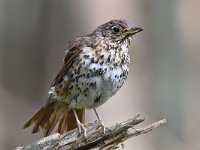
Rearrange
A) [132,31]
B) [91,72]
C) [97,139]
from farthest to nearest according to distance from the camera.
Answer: [132,31] < [91,72] < [97,139]

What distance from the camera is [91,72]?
26.0 ft

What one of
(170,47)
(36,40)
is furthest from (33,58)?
(170,47)

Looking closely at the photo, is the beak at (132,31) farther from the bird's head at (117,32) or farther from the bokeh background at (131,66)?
the bokeh background at (131,66)

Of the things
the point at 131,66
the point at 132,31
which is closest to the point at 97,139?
the point at 132,31

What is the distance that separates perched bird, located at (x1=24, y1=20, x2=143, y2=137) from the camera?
26.0 ft

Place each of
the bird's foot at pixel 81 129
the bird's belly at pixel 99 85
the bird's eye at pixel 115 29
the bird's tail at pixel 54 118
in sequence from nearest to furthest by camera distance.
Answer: the bird's foot at pixel 81 129
the bird's belly at pixel 99 85
the bird's eye at pixel 115 29
the bird's tail at pixel 54 118

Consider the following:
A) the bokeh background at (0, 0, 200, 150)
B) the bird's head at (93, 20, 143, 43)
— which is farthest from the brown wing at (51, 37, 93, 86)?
the bokeh background at (0, 0, 200, 150)

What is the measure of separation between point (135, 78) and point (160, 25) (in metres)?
1.16

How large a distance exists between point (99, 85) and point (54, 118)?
72 cm

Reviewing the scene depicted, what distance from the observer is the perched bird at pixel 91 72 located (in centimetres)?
793

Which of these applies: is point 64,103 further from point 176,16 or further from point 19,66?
point 176,16

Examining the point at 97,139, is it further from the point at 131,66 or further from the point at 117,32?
the point at 131,66

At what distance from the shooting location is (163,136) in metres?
12.6

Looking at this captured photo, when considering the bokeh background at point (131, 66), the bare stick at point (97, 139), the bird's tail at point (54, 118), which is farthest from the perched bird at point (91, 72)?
the bokeh background at point (131, 66)
